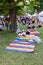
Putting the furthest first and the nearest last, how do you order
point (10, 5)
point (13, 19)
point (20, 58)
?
point (13, 19), point (10, 5), point (20, 58)

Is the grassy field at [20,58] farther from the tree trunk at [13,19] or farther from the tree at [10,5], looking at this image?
the tree trunk at [13,19]

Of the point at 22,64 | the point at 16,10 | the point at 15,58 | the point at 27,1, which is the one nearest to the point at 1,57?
the point at 15,58

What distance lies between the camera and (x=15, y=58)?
8070mm

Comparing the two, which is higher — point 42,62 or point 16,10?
point 16,10

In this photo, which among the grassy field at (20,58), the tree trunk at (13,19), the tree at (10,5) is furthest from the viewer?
the tree trunk at (13,19)

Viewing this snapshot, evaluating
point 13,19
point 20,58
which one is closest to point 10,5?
point 13,19

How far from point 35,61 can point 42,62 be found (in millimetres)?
255

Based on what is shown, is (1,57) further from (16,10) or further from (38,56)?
(16,10)

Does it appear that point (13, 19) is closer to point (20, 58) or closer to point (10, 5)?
point (10, 5)

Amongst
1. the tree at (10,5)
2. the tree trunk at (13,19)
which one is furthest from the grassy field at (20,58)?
the tree trunk at (13,19)

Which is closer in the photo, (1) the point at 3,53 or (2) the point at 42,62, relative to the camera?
(2) the point at 42,62

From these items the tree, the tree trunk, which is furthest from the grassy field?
the tree trunk

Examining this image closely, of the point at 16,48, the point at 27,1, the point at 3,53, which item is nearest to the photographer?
the point at 3,53

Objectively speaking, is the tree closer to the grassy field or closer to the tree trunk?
the tree trunk
